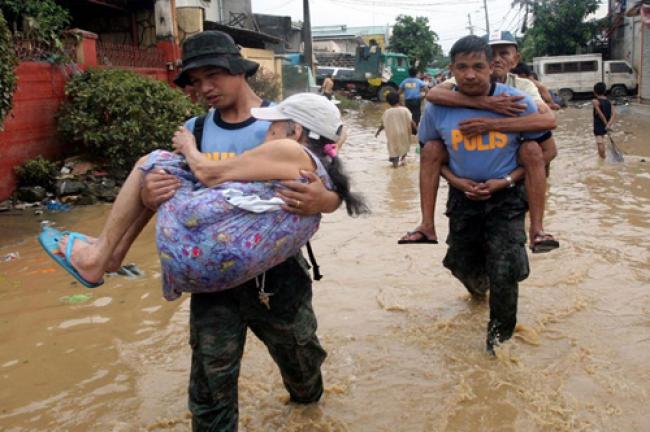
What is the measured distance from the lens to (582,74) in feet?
93.1

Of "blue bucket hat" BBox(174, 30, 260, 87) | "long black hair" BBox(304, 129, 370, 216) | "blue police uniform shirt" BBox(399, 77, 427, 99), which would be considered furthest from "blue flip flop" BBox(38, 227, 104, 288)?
"blue police uniform shirt" BBox(399, 77, 427, 99)

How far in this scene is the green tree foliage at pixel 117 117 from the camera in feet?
30.7

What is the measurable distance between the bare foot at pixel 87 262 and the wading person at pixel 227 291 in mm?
338

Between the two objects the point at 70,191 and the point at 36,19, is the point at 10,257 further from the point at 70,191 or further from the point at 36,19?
the point at 36,19

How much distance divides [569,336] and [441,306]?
98cm

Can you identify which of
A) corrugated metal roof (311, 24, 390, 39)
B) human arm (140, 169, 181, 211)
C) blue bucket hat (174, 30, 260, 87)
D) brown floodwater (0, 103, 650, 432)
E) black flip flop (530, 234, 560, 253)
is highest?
corrugated metal roof (311, 24, 390, 39)

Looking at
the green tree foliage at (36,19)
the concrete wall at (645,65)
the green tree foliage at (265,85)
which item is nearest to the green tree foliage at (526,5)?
the concrete wall at (645,65)

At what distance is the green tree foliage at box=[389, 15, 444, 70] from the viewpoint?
45.9 meters

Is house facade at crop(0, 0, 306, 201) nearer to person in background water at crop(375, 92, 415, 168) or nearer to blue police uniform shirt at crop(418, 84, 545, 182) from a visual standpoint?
person in background water at crop(375, 92, 415, 168)

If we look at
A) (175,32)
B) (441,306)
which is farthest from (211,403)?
(175,32)

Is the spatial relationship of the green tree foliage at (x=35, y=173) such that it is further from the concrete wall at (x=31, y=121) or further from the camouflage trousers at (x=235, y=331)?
the camouflage trousers at (x=235, y=331)

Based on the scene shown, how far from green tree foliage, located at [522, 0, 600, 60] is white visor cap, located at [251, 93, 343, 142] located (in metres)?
32.3

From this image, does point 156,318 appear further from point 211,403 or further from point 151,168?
point 151,168

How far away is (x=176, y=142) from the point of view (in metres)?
2.57
